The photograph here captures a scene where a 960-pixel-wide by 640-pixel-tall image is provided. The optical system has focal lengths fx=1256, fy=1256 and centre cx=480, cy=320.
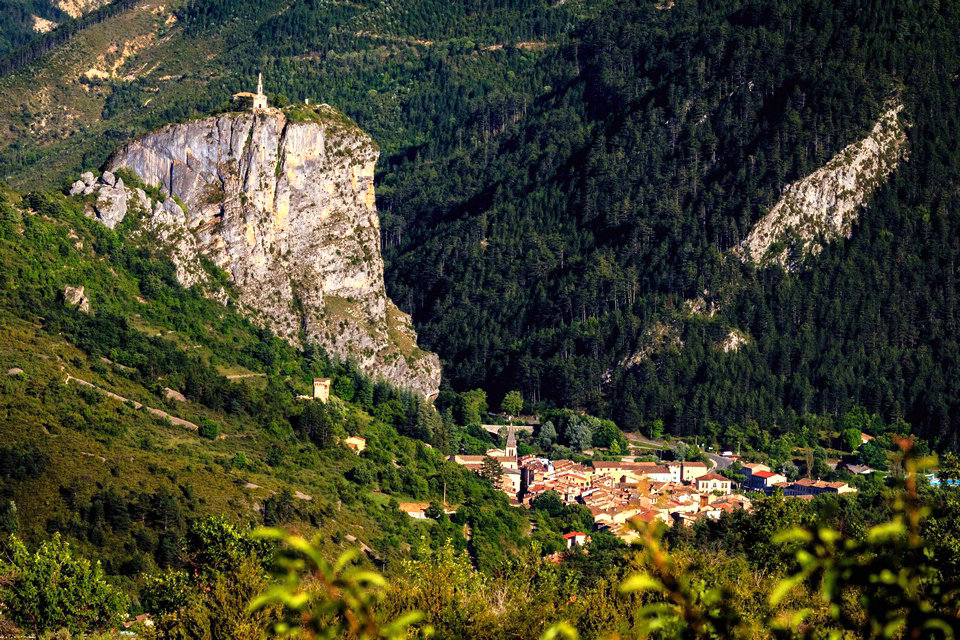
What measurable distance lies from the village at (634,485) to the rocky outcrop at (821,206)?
3734cm

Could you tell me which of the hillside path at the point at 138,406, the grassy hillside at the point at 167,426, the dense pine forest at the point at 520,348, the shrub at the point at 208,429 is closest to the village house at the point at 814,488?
the dense pine forest at the point at 520,348

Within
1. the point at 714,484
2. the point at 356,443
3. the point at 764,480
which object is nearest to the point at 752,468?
the point at 764,480

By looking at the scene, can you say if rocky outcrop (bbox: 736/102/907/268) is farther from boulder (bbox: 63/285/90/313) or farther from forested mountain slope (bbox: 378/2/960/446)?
boulder (bbox: 63/285/90/313)

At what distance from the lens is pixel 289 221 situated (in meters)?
115

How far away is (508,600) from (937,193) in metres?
125

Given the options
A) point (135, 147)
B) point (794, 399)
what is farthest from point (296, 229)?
point (794, 399)

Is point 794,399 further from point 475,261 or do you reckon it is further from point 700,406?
point 475,261

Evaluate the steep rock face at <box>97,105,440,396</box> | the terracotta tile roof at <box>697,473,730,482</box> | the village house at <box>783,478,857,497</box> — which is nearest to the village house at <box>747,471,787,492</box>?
the village house at <box>783,478,857,497</box>

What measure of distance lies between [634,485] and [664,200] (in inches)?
2358

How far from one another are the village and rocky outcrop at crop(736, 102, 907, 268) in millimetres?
37339

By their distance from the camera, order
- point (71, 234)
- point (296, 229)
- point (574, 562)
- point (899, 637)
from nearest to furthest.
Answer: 1. point (899, 637)
2. point (574, 562)
3. point (71, 234)
4. point (296, 229)

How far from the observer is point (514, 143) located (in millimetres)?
176250

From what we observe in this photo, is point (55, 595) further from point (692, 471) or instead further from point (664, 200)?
point (664, 200)

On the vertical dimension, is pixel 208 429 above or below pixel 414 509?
above
